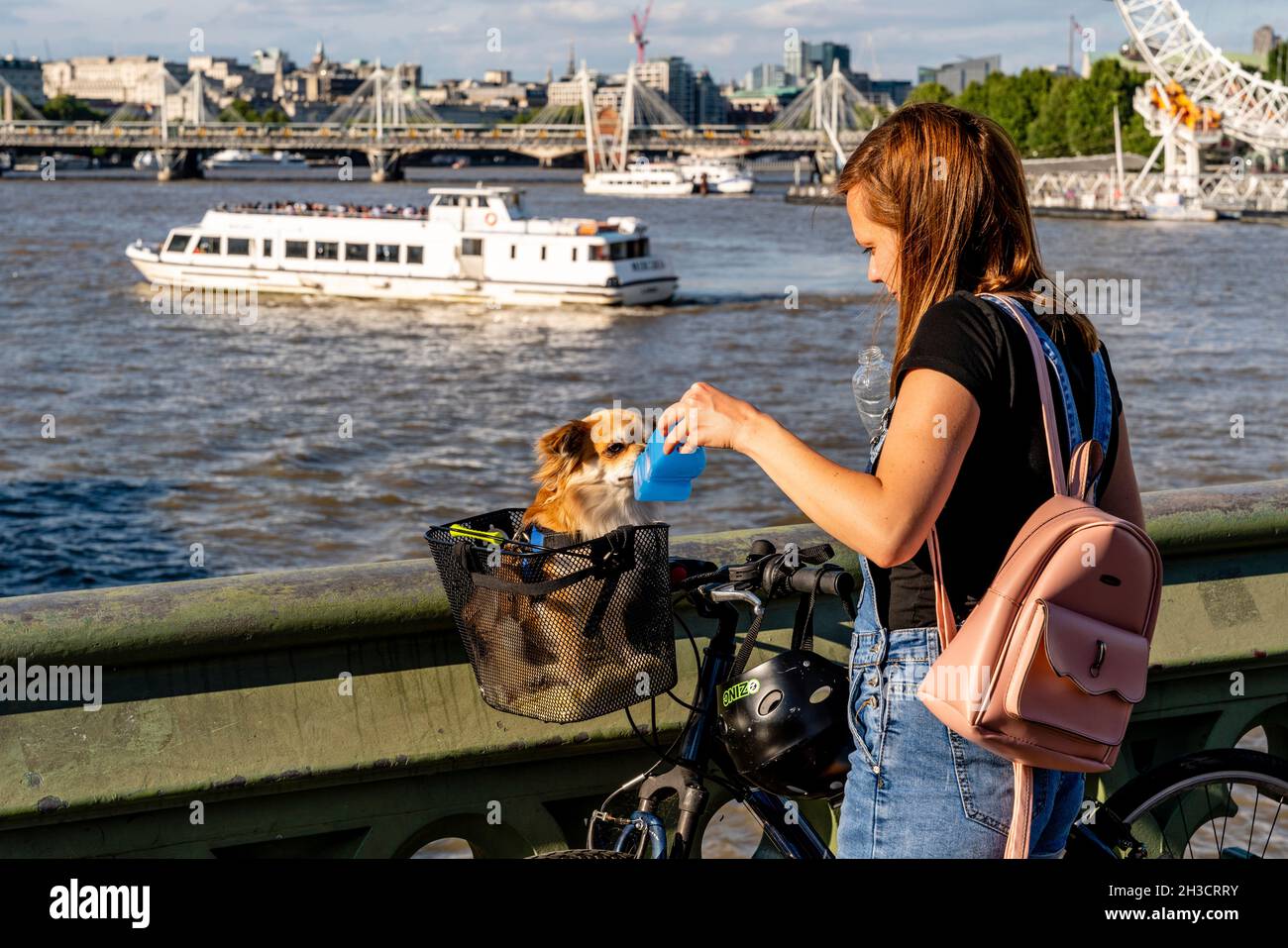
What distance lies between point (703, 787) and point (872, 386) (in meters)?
0.77

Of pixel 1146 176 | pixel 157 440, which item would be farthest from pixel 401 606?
pixel 1146 176

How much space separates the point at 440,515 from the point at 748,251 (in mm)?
42609

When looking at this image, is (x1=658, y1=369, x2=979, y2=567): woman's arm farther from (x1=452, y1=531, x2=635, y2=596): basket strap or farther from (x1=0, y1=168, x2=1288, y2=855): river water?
(x1=0, y1=168, x2=1288, y2=855): river water

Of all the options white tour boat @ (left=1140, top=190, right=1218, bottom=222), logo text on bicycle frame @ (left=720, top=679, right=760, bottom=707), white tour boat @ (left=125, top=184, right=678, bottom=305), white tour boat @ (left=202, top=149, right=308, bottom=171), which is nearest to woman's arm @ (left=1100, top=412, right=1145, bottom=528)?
logo text on bicycle frame @ (left=720, top=679, right=760, bottom=707)

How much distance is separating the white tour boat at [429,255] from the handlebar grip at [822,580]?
38491mm

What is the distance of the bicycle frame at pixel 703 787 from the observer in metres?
2.55

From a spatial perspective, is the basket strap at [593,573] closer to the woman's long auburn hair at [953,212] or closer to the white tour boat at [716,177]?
the woman's long auburn hair at [953,212]

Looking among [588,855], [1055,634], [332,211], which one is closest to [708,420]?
[1055,634]

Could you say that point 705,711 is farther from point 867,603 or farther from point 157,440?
point 157,440

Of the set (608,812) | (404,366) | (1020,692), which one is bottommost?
(404,366)

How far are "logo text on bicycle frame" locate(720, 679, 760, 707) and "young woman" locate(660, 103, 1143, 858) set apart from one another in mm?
191

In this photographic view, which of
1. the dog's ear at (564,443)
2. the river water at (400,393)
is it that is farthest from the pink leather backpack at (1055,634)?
the river water at (400,393)

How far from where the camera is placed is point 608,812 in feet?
9.39

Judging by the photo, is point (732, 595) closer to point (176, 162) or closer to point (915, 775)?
point (915, 775)
